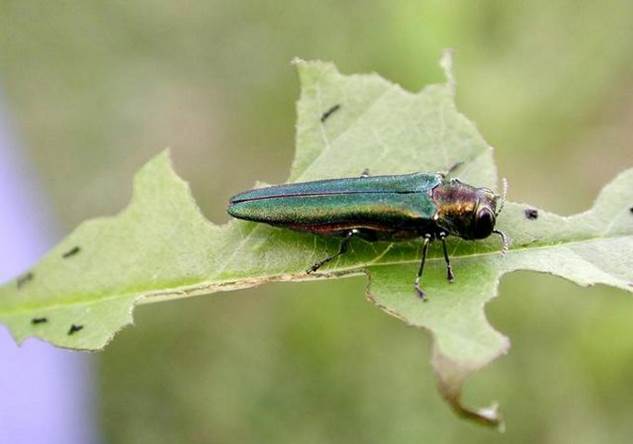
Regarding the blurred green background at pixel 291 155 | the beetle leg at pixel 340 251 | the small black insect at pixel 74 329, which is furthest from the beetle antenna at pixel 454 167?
the blurred green background at pixel 291 155

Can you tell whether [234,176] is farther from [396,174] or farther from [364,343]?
[396,174]

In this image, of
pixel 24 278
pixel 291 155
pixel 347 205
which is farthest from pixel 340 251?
pixel 291 155

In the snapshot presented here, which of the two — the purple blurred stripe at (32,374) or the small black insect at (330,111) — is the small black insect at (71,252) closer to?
the purple blurred stripe at (32,374)

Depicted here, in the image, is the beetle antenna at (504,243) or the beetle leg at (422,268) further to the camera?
the beetle antenna at (504,243)

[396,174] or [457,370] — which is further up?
[396,174]

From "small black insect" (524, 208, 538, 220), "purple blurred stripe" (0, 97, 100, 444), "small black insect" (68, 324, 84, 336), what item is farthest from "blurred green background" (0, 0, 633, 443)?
"small black insect" (68, 324, 84, 336)

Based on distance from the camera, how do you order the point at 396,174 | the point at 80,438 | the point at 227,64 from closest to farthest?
the point at 396,174 < the point at 80,438 < the point at 227,64

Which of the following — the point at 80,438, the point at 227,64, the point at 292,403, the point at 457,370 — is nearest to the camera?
the point at 457,370

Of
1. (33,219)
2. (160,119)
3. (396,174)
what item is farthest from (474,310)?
(160,119)
